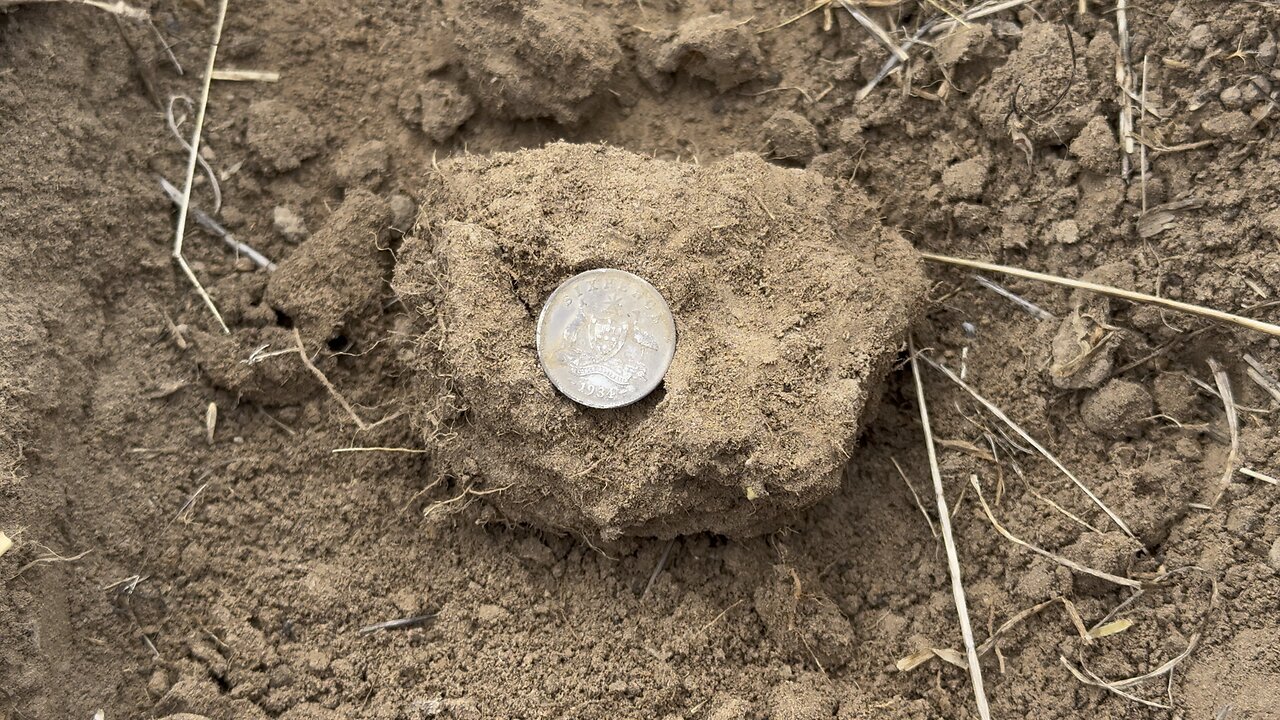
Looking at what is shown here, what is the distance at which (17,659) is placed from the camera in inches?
92.2

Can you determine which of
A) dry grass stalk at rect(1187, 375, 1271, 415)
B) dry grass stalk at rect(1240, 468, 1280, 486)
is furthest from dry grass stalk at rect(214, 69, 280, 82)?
dry grass stalk at rect(1240, 468, 1280, 486)

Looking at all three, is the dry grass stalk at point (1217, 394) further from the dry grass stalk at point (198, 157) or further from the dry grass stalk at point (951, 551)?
the dry grass stalk at point (198, 157)

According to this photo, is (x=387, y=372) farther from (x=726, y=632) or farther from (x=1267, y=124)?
(x=1267, y=124)

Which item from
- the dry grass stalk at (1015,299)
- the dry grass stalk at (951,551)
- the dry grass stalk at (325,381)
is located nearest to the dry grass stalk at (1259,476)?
the dry grass stalk at (1015,299)

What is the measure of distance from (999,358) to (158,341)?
230cm

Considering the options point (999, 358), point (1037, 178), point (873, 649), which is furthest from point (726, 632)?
point (1037, 178)

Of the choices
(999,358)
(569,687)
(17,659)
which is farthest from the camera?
(999,358)

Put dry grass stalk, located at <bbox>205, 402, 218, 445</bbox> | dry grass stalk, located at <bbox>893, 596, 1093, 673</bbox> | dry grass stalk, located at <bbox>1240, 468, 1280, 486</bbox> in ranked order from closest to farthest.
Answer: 1. dry grass stalk, located at <bbox>1240, 468, 1280, 486</bbox>
2. dry grass stalk, located at <bbox>893, 596, 1093, 673</bbox>
3. dry grass stalk, located at <bbox>205, 402, 218, 445</bbox>

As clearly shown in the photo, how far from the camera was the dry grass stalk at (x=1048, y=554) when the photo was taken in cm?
240

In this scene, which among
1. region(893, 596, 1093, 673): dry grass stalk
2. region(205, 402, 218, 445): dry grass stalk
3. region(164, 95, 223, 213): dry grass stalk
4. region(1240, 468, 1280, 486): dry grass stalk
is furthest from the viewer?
region(164, 95, 223, 213): dry grass stalk

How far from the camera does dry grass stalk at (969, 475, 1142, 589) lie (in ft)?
7.89

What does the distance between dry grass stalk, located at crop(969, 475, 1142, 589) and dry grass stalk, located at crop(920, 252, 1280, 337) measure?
21.8 inches

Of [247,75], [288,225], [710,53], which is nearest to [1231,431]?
[710,53]

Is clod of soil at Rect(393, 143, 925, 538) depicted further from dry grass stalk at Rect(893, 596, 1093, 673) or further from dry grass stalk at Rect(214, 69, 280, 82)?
dry grass stalk at Rect(214, 69, 280, 82)
